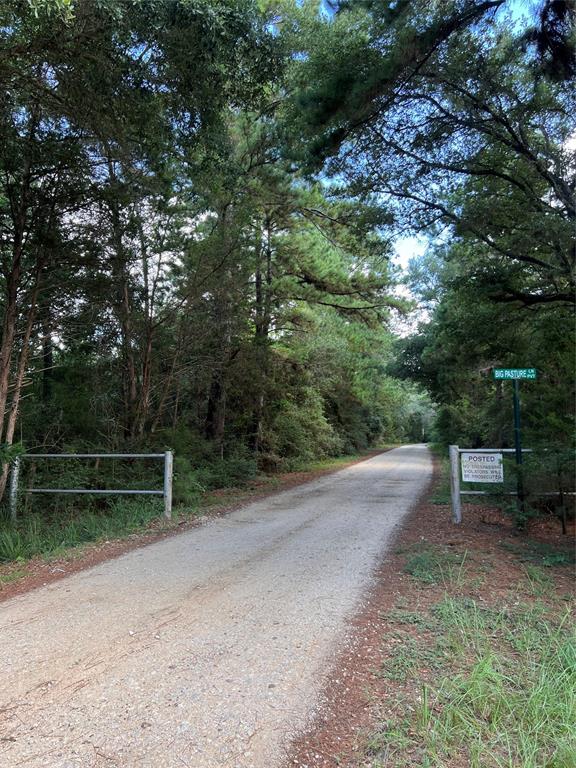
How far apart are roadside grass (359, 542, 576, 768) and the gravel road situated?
0.48 m

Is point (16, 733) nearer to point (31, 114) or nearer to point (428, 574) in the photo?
point (428, 574)

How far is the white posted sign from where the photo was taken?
275 inches

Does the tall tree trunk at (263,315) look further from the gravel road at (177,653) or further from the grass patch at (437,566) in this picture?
the grass patch at (437,566)

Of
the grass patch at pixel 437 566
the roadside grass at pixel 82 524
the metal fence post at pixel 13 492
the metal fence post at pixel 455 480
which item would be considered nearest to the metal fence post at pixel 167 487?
the roadside grass at pixel 82 524

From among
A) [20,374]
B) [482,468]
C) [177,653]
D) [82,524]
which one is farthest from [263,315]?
[177,653]

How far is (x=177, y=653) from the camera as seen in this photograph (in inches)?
127

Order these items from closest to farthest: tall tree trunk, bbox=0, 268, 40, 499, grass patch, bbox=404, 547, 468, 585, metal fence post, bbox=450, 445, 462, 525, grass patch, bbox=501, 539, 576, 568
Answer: grass patch, bbox=404, 547, 468, 585 → grass patch, bbox=501, 539, 576, 568 → metal fence post, bbox=450, 445, 462, 525 → tall tree trunk, bbox=0, 268, 40, 499

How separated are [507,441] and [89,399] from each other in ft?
33.7

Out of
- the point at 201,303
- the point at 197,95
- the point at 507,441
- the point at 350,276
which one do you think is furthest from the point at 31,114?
the point at 507,441

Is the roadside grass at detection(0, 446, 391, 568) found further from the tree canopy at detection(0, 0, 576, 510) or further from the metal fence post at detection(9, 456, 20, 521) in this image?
the tree canopy at detection(0, 0, 576, 510)

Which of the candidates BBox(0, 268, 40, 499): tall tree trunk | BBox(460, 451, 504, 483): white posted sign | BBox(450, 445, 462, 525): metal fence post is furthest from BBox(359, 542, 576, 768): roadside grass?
BBox(0, 268, 40, 499): tall tree trunk

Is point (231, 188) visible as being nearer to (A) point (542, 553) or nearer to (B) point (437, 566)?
(B) point (437, 566)

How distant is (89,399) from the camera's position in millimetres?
10391

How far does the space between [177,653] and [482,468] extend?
5.31m
